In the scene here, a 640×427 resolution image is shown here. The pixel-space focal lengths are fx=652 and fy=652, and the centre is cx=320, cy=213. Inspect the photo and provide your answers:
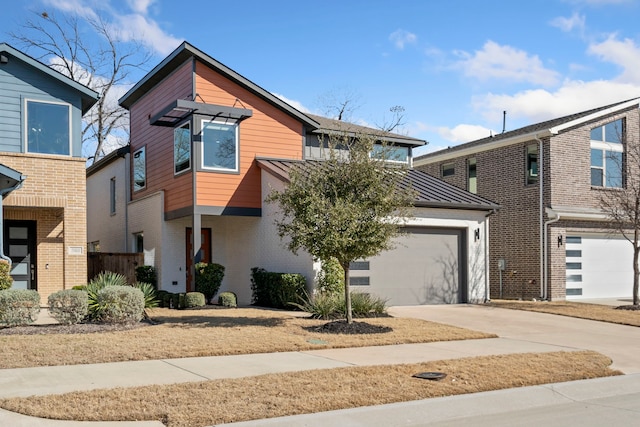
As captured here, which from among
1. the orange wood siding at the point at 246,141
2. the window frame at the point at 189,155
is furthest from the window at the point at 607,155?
the window frame at the point at 189,155

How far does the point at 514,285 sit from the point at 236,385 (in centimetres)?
1671

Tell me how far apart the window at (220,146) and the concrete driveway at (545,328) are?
21.3 feet

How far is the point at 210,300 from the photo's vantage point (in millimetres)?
18891

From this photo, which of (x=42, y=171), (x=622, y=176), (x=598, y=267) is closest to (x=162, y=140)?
(x=42, y=171)

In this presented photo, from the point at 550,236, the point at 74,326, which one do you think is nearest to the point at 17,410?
the point at 74,326

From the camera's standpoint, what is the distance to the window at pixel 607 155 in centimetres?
2327

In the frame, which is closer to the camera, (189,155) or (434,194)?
(189,155)

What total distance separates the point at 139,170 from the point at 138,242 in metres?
2.62

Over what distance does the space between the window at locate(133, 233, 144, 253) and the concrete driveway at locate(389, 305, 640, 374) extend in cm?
987

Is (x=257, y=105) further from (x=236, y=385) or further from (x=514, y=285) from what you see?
(x=236, y=385)

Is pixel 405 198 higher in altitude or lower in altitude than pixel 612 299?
higher

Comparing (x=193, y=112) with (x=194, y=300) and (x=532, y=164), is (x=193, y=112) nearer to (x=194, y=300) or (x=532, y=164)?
(x=194, y=300)

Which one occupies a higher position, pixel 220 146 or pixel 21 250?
pixel 220 146

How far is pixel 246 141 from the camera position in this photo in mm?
19969
